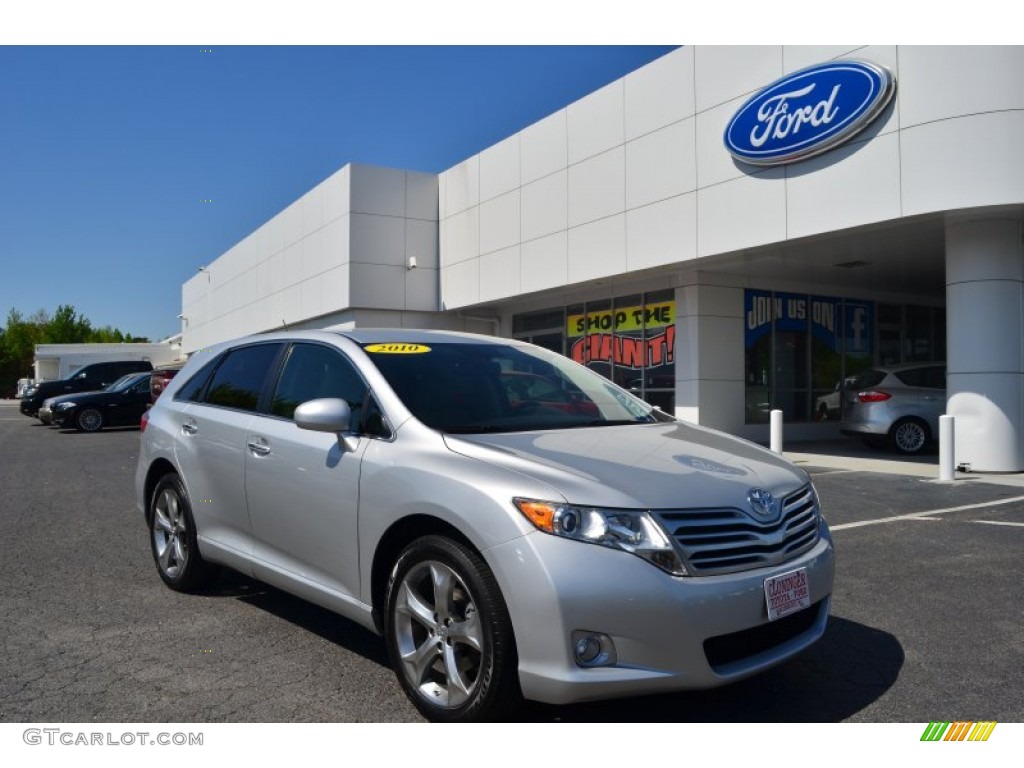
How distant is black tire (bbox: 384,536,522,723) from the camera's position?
3002 millimetres

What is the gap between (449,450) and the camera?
3.41 metres

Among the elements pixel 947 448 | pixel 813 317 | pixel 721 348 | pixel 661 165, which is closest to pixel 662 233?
pixel 661 165

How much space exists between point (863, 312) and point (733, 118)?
7.68 metres

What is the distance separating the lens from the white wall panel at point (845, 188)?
1137 cm

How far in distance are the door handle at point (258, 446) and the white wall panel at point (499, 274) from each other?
1497cm

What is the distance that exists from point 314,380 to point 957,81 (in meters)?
10.2

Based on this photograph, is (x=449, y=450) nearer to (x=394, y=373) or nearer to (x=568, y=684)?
(x=394, y=373)

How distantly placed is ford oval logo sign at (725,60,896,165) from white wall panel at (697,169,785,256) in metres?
0.39

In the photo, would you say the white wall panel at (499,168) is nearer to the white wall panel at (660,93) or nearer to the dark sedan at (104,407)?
the white wall panel at (660,93)

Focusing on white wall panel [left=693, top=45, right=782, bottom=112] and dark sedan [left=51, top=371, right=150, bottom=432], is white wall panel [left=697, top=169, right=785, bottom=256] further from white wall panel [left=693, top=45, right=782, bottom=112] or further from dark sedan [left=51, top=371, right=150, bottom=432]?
dark sedan [left=51, top=371, right=150, bottom=432]

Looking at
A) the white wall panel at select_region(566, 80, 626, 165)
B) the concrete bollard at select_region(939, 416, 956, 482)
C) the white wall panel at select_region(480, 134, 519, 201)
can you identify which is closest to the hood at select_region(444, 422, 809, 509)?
the concrete bollard at select_region(939, 416, 956, 482)

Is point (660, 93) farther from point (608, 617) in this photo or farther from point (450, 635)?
point (608, 617)

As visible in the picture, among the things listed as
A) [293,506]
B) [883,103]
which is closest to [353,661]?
[293,506]

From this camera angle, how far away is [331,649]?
13.8ft
